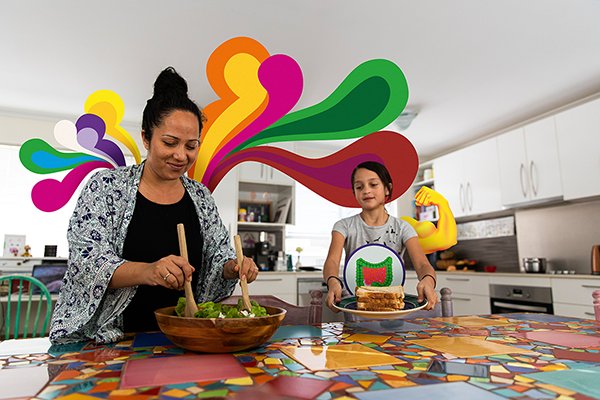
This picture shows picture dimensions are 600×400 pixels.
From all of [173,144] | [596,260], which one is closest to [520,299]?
[596,260]

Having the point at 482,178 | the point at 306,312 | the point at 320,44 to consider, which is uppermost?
the point at 320,44

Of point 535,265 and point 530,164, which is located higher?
point 530,164

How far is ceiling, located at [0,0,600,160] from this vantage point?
2451mm

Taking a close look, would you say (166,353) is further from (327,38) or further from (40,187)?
(327,38)

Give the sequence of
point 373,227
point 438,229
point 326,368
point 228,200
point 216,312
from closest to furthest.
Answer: point 326,368, point 216,312, point 373,227, point 438,229, point 228,200

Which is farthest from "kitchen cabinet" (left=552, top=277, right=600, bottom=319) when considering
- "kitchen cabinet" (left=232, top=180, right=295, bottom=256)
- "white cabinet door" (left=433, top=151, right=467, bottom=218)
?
"kitchen cabinet" (left=232, top=180, right=295, bottom=256)

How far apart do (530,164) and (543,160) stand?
132mm

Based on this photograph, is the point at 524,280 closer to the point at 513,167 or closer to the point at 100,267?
the point at 513,167

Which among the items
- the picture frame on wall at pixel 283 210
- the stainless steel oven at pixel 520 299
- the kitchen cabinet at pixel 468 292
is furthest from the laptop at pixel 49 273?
the stainless steel oven at pixel 520 299

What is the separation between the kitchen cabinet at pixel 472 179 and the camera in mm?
4113

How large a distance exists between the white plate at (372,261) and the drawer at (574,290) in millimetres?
2409

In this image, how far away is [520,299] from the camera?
345 centimetres

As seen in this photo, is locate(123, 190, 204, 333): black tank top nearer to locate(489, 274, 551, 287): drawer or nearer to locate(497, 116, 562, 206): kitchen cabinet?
locate(489, 274, 551, 287): drawer

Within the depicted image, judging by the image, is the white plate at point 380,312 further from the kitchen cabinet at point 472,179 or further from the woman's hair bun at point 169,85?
the kitchen cabinet at point 472,179
